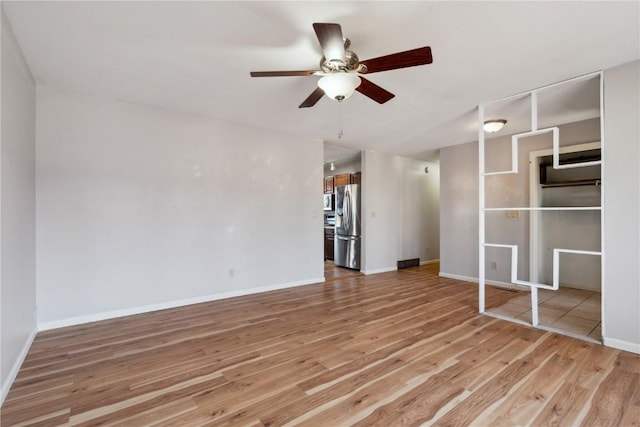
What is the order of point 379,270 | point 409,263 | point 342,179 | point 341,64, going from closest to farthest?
1. point 341,64
2. point 379,270
3. point 409,263
4. point 342,179

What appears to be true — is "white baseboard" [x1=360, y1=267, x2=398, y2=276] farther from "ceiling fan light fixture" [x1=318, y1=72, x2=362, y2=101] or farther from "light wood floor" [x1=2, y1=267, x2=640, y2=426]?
"ceiling fan light fixture" [x1=318, y1=72, x2=362, y2=101]

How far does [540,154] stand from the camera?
430 cm

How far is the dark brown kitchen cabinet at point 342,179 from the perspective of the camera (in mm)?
6340

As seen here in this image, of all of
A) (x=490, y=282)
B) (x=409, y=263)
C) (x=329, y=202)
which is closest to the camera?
(x=490, y=282)

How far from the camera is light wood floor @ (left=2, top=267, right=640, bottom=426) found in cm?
167

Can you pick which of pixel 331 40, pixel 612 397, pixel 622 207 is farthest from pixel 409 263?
pixel 331 40

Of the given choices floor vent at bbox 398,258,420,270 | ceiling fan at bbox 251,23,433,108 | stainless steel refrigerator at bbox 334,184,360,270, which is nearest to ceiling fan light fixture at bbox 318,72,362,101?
ceiling fan at bbox 251,23,433,108

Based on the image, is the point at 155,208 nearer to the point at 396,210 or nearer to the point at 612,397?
the point at 612,397

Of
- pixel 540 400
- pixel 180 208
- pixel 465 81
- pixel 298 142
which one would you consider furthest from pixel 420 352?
pixel 298 142

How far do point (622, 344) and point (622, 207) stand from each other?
3.88 feet

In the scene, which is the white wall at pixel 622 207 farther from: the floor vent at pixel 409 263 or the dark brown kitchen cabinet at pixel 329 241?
the dark brown kitchen cabinet at pixel 329 241

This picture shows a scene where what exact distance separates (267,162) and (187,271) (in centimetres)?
192

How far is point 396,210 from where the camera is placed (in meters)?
6.21

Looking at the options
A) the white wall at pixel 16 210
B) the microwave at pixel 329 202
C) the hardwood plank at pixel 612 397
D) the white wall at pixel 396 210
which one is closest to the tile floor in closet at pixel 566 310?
the hardwood plank at pixel 612 397
